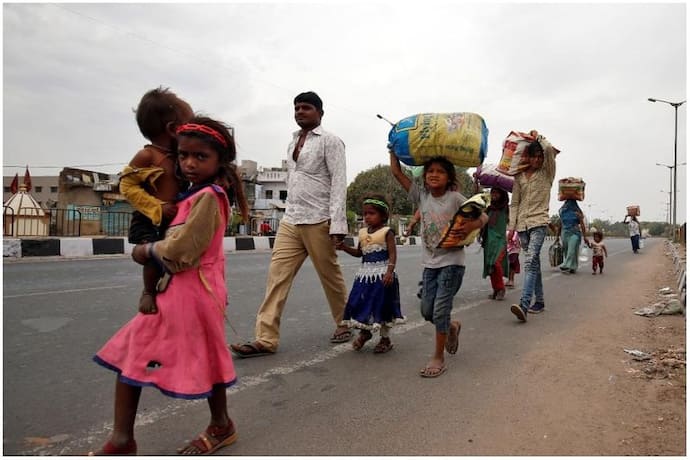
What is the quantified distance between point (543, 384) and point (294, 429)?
5.54 feet

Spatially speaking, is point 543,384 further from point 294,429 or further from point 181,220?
point 181,220

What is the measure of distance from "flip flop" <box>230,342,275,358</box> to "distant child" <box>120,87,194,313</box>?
1671 millimetres

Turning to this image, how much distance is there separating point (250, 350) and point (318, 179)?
1.40 metres

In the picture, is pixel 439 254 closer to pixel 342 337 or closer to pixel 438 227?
pixel 438 227

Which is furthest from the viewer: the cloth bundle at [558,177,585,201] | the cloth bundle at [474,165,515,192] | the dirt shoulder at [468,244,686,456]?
the cloth bundle at [558,177,585,201]

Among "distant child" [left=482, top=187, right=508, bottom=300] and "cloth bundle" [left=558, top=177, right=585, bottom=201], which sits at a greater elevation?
"cloth bundle" [left=558, top=177, right=585, bottom=201]

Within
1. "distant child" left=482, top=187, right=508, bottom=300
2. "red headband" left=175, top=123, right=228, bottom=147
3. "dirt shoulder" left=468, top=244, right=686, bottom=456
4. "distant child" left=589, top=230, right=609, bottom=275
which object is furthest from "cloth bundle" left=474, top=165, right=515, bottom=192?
"distant child" left=589, top=230, right=609, bottom=275

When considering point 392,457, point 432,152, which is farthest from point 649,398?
point 432,152

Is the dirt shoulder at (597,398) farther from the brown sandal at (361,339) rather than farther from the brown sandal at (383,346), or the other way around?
the brown sandal at (361,339)

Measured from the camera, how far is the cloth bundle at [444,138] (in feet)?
12.1

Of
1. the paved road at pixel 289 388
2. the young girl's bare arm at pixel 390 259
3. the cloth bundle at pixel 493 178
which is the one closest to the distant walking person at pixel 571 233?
the cloth bundle at pixel 493 178

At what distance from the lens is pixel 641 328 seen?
5.19 metres

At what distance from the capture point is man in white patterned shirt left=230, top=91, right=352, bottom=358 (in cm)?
414

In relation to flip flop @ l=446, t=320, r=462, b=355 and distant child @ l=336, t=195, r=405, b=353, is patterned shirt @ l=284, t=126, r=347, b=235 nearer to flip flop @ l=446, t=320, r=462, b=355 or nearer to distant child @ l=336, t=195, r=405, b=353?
distant child @ l=336, t=195, r=405, b=353
